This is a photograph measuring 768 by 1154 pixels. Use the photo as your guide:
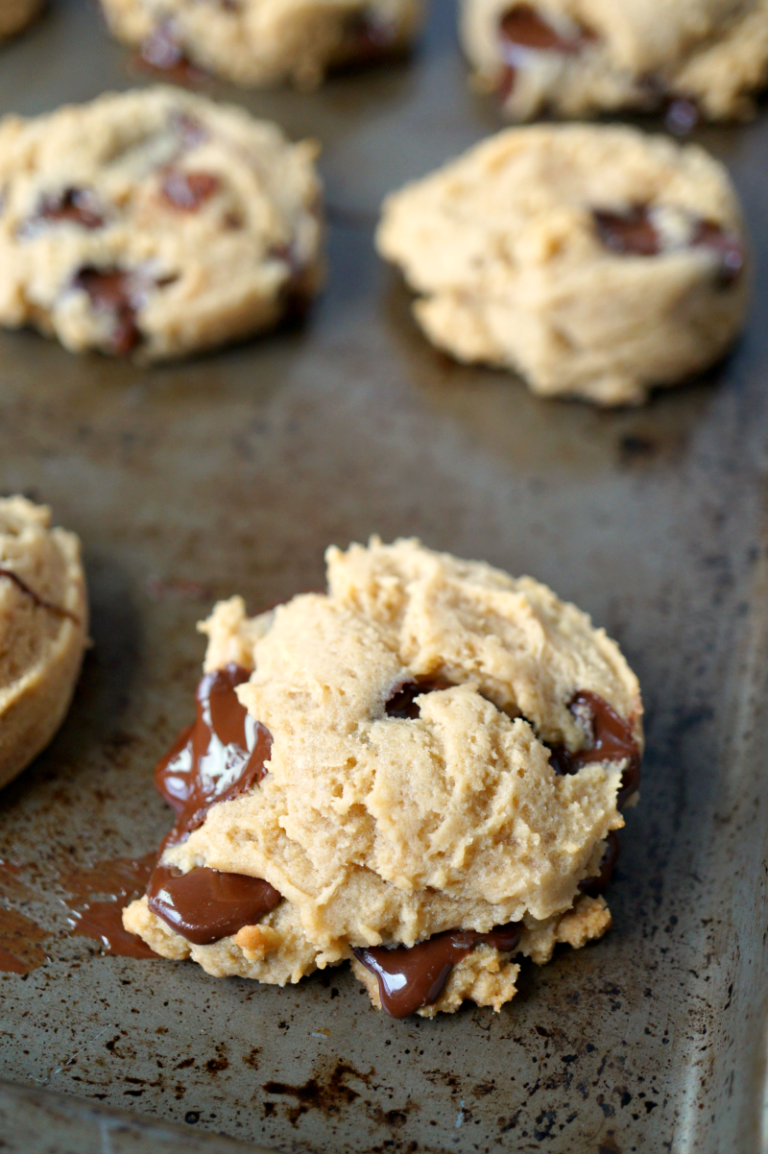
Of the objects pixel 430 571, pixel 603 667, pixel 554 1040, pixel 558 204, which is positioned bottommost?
pixel 554 1040

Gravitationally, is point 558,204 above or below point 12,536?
above

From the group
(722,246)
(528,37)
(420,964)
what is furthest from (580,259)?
(420,964)

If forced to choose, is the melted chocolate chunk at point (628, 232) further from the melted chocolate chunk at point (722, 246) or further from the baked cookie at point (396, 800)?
the baked cookie at point (396, 800)

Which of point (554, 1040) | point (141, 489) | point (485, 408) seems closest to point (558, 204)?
point (485, 408)

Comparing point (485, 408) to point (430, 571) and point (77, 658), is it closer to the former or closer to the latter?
point (430, 571)

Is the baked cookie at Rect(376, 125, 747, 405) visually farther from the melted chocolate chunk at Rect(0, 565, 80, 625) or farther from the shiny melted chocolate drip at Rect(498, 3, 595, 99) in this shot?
the melted chocolate chunk at Rect(0, 565, 80, 625)

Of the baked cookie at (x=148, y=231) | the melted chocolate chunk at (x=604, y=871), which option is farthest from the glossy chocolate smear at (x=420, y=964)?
the baked cookie at (x=148, y=231)

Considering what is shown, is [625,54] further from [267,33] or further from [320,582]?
[320,582]
